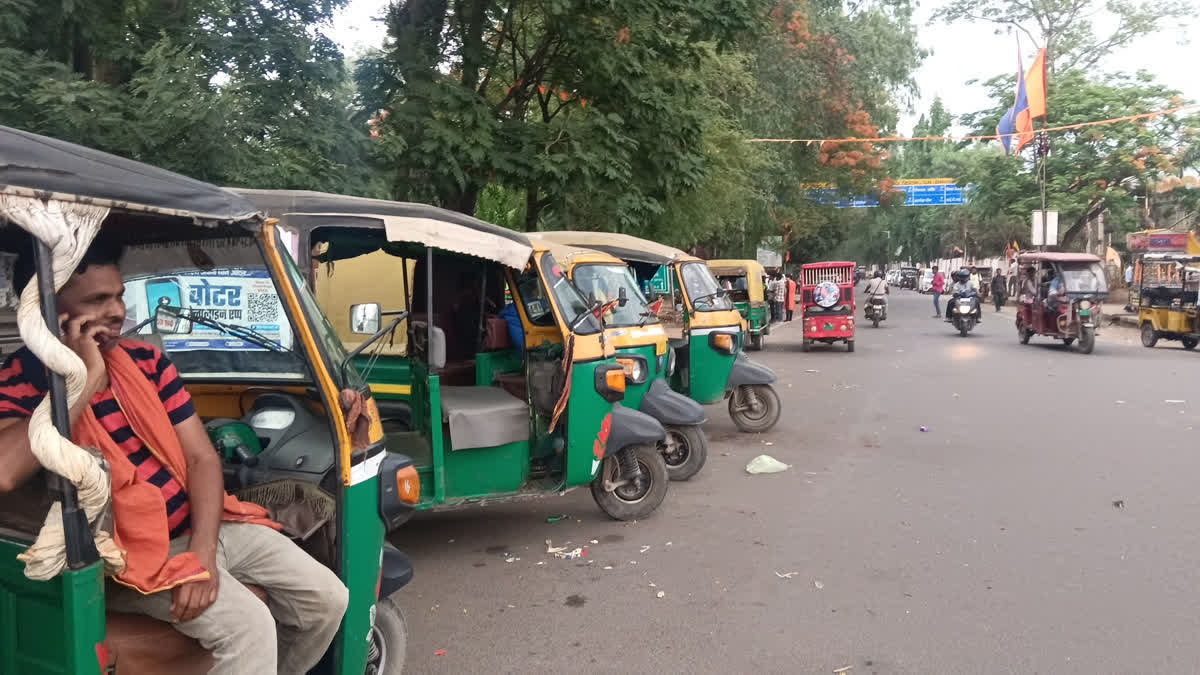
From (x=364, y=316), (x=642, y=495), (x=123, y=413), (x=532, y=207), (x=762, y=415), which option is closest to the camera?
(x=123, y=413)

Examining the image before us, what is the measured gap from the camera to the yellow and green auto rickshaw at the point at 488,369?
4.94 metres

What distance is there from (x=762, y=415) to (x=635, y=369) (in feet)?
10.6

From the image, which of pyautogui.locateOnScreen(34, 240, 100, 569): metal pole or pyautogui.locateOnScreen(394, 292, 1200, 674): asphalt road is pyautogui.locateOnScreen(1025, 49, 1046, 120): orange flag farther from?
pyautogui.locateOnScreen(34, 240, 100, 569): metal pole

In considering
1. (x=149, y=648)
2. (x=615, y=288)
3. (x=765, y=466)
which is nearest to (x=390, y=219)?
(x=149, y=648)

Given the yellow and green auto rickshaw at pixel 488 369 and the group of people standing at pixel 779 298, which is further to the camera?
the group of people standing at pixel 779 298

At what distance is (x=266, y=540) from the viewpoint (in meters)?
2.82

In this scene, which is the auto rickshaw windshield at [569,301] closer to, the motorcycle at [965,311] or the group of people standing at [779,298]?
the motorcycle at [965,311]

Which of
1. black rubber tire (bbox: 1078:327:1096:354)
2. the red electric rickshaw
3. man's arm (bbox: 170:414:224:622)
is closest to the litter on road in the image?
man's arm (bbox: 170:414:224:622)

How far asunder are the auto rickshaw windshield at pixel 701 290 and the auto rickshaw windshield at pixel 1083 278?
1263 centimetres

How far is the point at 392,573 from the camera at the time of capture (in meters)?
3.55

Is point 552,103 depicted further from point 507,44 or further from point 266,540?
point 266,540

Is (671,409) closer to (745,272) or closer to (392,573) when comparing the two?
(392,573)

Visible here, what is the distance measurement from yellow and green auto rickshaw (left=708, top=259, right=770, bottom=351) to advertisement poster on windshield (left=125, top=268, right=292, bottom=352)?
1498cm

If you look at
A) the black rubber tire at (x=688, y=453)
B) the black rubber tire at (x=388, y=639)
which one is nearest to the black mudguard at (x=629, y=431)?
the black rubber tire at (x=688, y=453)
